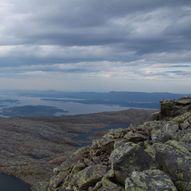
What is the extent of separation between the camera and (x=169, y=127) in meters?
53.4

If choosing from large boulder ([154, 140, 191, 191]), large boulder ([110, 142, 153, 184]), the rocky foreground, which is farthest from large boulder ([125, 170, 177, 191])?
large boulder ([110, 142, 153, 184])

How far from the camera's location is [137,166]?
35.2 m

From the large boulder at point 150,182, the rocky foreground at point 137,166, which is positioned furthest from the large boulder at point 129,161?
the large boulder at point 150,182

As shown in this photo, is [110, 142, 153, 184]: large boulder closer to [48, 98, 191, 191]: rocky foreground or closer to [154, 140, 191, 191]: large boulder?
[48, 98, 191, 191]: rocky foreground

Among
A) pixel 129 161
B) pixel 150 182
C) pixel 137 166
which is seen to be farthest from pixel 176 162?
pixel 129 161

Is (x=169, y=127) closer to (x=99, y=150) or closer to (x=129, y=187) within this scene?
(x=99, y=150)

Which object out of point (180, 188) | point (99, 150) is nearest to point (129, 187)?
point (180, 188)

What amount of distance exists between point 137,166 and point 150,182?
6678mm

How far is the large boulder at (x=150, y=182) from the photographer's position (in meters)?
28.0

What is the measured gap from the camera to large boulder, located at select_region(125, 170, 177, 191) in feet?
91.9

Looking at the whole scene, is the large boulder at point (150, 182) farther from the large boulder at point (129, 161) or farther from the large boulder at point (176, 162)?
the large boulder at point (129, 161)

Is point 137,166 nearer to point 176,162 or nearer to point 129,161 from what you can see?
point 129,161

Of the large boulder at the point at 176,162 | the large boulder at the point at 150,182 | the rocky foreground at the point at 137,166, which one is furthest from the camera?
the large boulder at the point at 176,162

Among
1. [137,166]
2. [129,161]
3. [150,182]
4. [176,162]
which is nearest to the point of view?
[150,182]
